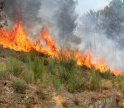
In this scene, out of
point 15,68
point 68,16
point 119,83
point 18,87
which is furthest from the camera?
point 68,16

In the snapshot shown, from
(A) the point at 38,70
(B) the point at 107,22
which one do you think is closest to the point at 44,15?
(B) the point at 107,22

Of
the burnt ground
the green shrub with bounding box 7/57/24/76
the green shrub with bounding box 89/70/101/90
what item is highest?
the green shrub with bounding box 7/57/24/76

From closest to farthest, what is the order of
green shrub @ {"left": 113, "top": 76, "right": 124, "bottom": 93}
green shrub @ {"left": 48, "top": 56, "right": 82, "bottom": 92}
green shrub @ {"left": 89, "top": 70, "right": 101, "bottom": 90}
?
1. green shrub @ {"left": 48, "top": 56, "right": 82, "bottom": 92}
2. green shrub @ {"left": 89, "top": 70, "right": 101, "bottom": 90}
3. green shrub @ {"left": 113, "top": 76, "right": 124, "bottom": 93}

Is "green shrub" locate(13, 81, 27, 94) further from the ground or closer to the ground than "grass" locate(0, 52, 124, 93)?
closer to the ground

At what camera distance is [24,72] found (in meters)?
10.6

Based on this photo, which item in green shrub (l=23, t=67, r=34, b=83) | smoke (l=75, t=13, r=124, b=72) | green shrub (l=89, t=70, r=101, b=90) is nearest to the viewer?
green shrub (l=23, t=67, r=34, b=83)

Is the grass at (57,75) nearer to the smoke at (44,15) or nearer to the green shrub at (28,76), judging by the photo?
the green shrub at (28,76)

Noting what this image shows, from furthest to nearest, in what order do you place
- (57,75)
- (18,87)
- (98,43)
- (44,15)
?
(98,43)
(44,15)
(57,75)
(18,87)

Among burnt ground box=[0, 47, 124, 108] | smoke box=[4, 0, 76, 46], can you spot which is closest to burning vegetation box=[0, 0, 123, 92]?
burnt ground box=[0, 47, 124, 108]

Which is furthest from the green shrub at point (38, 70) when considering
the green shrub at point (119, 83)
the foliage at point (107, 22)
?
the foliage at point (107, 22)

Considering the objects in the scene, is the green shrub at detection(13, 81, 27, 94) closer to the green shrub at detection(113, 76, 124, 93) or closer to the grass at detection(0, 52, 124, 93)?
the grass at detection(0, 52, 124, 93)

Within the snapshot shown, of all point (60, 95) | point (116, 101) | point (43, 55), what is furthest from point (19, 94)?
point (43, 55)

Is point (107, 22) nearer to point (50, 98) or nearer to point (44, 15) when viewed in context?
point (44, 15)

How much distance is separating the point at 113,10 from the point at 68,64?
27.9 m
